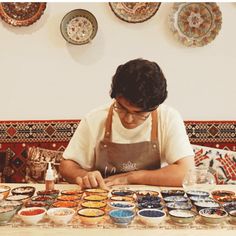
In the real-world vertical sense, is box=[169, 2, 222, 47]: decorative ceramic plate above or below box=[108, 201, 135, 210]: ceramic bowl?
above

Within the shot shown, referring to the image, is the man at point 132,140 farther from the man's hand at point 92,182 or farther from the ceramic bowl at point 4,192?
the ceramic bowl at point 4,192

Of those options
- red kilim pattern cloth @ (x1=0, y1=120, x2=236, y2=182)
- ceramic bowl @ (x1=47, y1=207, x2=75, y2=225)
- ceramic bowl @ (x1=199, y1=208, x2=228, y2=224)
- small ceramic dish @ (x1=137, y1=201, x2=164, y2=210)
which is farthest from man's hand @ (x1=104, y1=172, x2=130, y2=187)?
red kilim pattern cloth @ (x1=0, y1=120, x2=236, y2=182)

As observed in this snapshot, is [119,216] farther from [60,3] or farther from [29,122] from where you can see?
[60,3]

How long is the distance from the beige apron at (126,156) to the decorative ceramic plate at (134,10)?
1.63m

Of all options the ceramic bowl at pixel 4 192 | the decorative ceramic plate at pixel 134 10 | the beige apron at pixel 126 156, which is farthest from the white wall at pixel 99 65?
the ceramic bowl at pixel 4 192

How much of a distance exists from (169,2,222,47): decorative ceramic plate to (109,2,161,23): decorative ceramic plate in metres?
0.20

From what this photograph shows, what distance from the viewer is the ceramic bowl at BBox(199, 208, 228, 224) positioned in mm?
1556

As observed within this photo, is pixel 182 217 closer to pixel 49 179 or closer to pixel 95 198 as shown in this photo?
pixel 95 198

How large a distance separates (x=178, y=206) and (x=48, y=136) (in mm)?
2252

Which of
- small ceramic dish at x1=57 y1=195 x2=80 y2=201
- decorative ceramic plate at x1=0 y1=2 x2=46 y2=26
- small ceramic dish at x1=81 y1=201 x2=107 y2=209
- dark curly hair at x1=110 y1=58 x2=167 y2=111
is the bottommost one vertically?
small ceramic dish at x1=57 y1=195 x2=80 y2=201

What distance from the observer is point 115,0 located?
3777mm

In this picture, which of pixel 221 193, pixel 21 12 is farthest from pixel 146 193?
pixel 21 12

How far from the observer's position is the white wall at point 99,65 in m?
3.84

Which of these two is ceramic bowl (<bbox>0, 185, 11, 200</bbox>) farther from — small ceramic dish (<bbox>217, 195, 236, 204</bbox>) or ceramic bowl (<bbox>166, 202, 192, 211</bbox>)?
small ceramic dish (<bbox>217, 195, 236, 204</bbox>)
